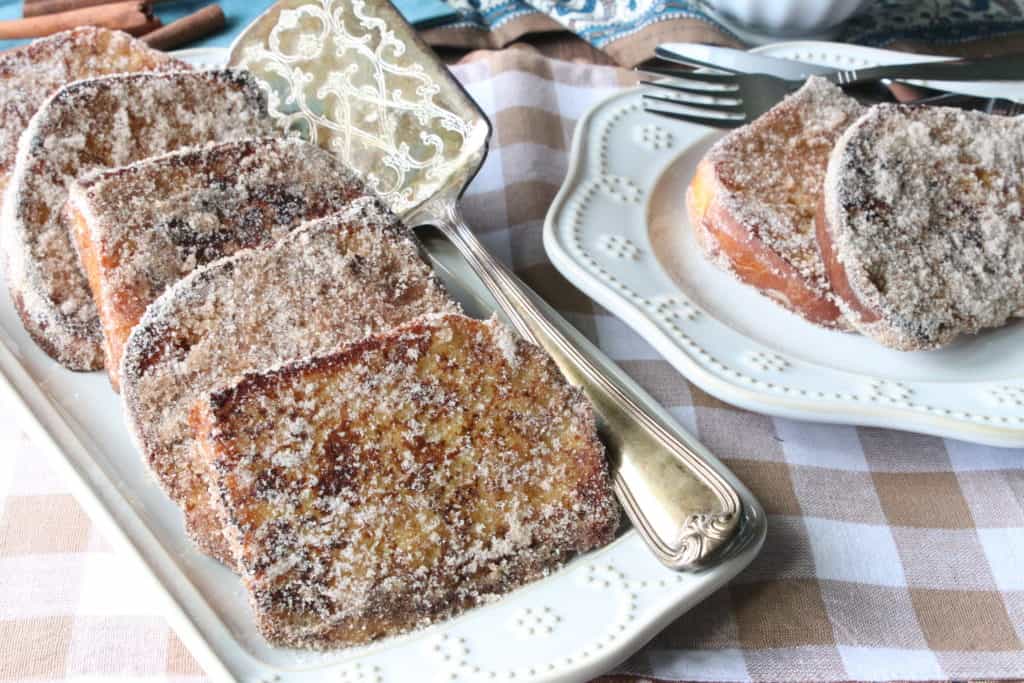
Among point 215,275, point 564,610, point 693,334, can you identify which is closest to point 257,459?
point 215,275

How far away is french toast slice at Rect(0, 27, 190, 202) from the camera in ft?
6.37

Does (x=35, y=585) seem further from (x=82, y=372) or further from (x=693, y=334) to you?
(x=693, y=334)

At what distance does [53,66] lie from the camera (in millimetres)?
2047

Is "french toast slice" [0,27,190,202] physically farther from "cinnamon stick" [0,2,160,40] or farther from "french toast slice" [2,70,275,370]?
"cinnamon stick" [0,2,160,40]

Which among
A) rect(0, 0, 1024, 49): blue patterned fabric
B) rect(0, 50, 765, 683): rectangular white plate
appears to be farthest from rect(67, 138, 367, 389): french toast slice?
rect(0, 0, 1024, 49): blue patterned fabric

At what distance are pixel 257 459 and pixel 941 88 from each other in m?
2.01

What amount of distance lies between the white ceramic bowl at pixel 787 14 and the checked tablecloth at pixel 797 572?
1.29 metres

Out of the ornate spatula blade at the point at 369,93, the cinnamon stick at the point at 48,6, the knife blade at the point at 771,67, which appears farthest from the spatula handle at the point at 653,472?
the cinnamon stick at the point at 48,6

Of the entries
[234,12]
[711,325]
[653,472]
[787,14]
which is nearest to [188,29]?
[234,12]

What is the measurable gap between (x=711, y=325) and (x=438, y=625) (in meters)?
0.83

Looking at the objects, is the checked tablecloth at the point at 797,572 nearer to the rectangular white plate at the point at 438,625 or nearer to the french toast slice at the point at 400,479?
the rectangular white plate at the point at 438,625

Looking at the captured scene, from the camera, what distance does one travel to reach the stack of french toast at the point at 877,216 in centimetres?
180

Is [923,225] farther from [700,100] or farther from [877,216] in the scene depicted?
[700,100]

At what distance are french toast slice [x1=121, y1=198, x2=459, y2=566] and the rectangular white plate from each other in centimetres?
7
